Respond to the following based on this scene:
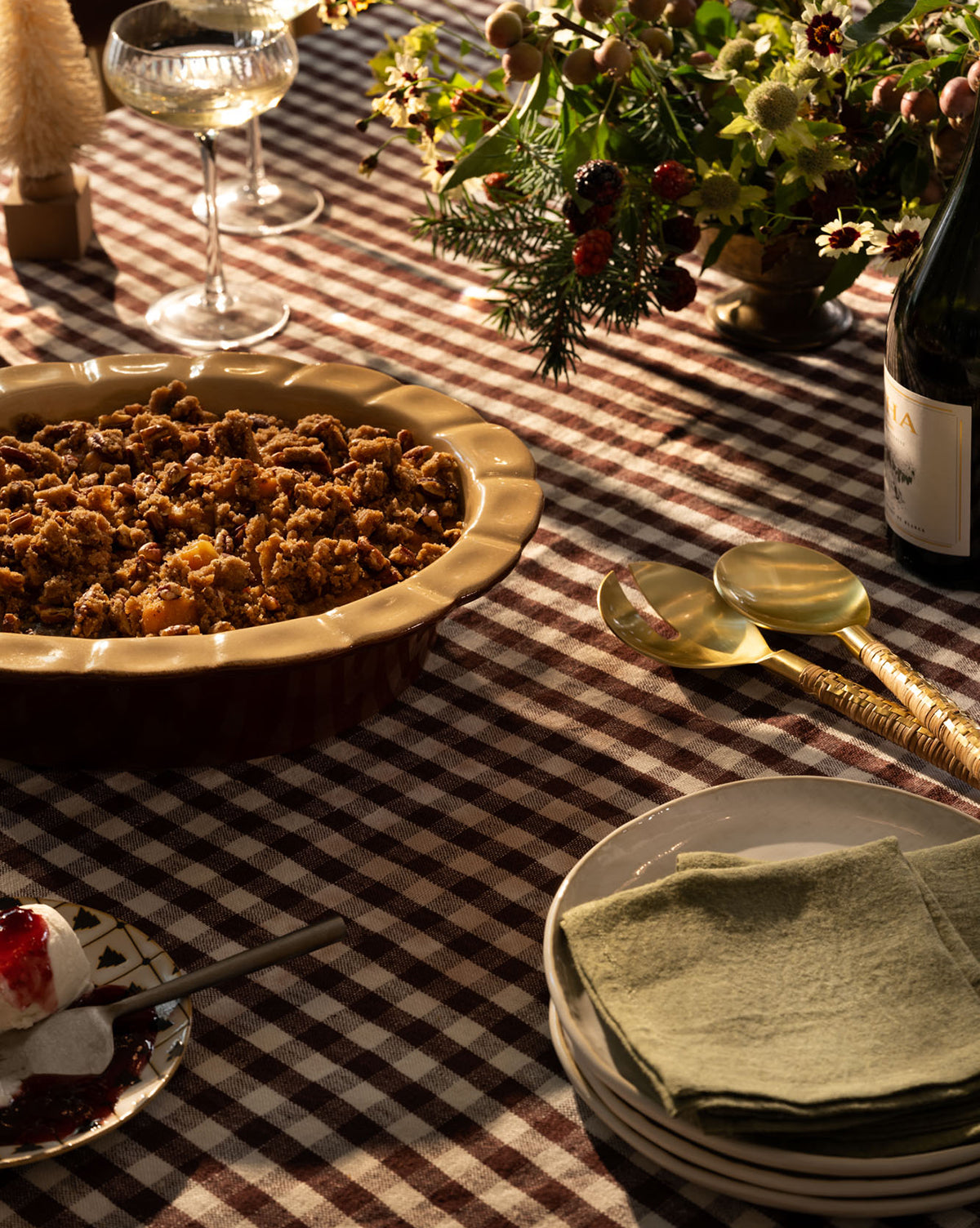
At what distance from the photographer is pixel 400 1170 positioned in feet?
2.15

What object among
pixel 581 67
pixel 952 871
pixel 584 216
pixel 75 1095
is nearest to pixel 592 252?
pixel 584 216

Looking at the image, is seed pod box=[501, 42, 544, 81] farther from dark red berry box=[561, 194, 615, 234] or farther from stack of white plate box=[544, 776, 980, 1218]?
stack of white plate box=[544, 776, 980, 1218]

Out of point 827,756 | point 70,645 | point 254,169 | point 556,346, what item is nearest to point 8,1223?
point 70,645

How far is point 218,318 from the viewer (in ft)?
4.58

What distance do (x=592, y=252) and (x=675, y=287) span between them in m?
0.10

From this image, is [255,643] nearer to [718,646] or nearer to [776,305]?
[718,646]

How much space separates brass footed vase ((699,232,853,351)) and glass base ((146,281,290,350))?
1.40ft

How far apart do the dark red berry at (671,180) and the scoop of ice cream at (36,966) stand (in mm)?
733

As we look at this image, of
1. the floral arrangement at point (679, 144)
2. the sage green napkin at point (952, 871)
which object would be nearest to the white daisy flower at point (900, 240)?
the floral arrangement at point (679, 144)

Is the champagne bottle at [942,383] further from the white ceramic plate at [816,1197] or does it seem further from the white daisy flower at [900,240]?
the white ceramic plate at [816,1197]

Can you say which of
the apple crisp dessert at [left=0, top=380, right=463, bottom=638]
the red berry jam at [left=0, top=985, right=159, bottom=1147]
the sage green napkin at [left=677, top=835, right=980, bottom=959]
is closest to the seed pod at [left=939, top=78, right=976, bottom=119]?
the apple crisp dessert at [left=0, top=380, right=463, bottom=638]

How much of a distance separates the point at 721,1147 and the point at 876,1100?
2.6 inches

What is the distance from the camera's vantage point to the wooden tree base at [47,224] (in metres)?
1.46

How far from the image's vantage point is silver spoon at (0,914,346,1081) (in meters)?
0.64
